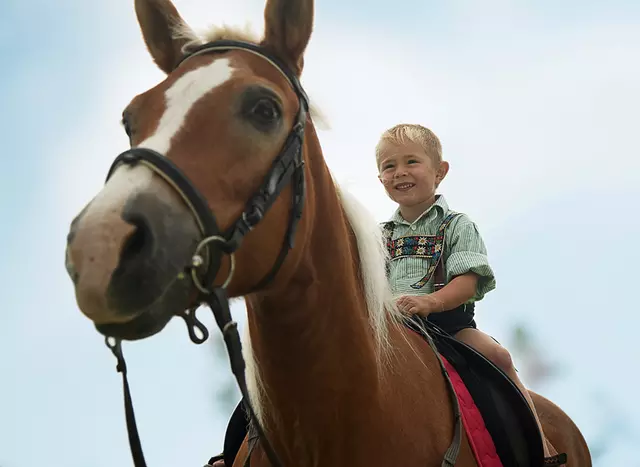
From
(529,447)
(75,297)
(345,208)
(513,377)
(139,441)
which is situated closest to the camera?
(75,297)

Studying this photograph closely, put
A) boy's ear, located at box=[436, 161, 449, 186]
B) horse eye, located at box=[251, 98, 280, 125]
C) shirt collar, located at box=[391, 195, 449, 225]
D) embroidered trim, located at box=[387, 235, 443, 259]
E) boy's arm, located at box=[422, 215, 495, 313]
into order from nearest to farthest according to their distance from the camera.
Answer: horse eye, located at box=[251, 98, 280, 125]
boy's arm, located at box=[422, 215, 495, 313]
embroidered trim, located at box=[387, 235, 443, 259]
shirt collar, located at box=[391, 195, 449, 225]
boy's ear, located at box=[436, 161, 449, 186]

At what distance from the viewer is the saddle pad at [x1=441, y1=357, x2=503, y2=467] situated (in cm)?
251

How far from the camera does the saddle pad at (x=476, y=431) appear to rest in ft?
8.23

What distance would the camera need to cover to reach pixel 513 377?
131 inches

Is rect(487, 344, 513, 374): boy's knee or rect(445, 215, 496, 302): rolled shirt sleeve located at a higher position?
rect(445, 215, 496, 302): rolled shirt sleeve

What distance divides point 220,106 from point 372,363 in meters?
1.18

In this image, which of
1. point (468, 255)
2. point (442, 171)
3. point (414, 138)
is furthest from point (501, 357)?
point (414, 138)

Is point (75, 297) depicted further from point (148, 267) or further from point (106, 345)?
point (106, 345)

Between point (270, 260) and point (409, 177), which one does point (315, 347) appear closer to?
point (270, 260)

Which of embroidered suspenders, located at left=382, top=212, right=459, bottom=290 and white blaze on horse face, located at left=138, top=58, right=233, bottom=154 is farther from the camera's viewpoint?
embroidered suspenders, located at left=382, top=212, right=459, bottom=290

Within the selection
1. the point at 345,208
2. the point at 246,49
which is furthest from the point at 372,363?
the point at 246,49

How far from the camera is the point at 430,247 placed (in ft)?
11.2

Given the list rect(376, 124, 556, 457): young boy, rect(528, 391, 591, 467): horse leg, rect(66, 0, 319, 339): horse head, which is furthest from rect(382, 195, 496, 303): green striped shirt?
rect(66, 0, 319, 339): horse head

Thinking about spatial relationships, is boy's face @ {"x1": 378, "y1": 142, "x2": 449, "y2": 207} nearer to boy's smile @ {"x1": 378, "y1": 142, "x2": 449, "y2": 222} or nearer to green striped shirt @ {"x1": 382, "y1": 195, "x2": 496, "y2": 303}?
boy's smile @ {"x1": 378, "y1": 142, "x2": 449, "y2": 222}
